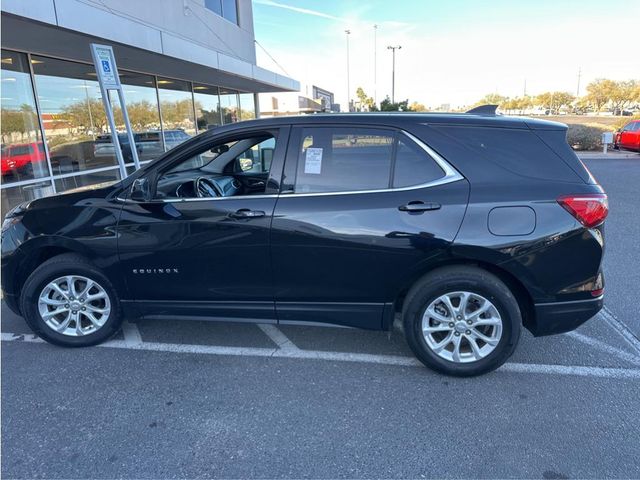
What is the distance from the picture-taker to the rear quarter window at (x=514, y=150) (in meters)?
2.78

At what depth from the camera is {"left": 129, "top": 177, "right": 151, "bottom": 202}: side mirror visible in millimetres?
3178

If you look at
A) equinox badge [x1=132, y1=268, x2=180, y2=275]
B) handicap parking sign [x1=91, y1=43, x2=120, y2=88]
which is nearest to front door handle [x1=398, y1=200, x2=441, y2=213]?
equinox badge [x1=132, y1=268, x2=180, y2=275]

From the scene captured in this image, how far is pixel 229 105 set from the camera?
54.2 feet

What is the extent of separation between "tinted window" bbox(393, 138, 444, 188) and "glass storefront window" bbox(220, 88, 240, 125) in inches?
551

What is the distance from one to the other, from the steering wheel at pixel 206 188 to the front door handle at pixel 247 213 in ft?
1.77

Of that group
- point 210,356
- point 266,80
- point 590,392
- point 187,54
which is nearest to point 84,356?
point 210,356

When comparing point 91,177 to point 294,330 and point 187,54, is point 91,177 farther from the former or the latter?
point 294,330

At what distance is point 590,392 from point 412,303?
49.7 inches

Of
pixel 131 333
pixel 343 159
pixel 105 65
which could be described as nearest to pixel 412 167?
pixel 343 159

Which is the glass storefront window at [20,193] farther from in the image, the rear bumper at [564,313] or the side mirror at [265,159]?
the rear bumper at [564,313]

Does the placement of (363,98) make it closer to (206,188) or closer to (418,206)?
(206,188)

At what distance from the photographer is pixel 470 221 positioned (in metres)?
2.75

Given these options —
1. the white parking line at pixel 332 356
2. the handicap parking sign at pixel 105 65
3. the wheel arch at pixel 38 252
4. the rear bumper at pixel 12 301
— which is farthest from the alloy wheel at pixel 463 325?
the handicap parking sign at pixel 105 65

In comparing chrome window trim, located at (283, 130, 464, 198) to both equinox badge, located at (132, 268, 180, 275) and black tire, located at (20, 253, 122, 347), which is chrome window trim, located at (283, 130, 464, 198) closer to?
equinox badge, located at (132, 268, 180, 275)
